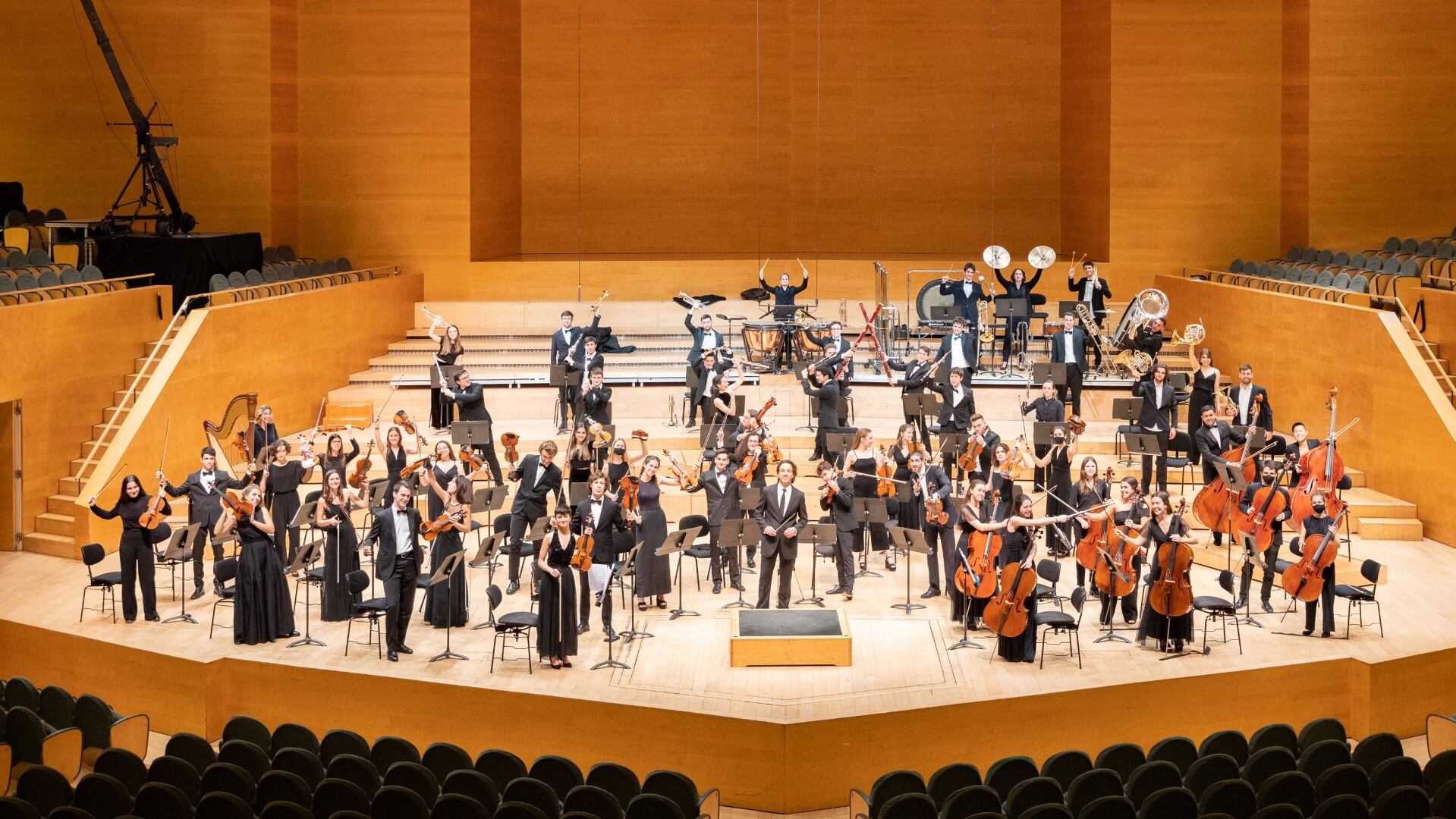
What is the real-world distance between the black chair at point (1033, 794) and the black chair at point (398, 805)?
271cm

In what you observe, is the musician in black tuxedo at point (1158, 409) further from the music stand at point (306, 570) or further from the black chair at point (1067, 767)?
the music stand at point (306, 570)

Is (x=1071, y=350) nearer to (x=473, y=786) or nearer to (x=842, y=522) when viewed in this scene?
(x=842, y=522)

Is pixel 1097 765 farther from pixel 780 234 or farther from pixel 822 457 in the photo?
pixel 780 234

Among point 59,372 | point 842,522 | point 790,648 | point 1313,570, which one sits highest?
point 59,372

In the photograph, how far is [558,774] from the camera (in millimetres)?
7918

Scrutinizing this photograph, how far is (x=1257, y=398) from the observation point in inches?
540

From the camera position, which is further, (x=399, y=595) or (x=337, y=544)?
(x=337, y=544)

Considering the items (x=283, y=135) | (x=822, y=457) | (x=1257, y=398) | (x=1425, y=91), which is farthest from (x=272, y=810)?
(x=1425, y=91)

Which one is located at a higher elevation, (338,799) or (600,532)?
(600,532)

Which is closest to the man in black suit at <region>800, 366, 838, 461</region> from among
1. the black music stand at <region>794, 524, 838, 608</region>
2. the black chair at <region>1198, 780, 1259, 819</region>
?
the black music stand at <region>794, 524, 838, 608</region>

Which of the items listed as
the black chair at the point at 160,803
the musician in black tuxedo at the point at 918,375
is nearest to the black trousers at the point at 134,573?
the black chair at the point at 160,803

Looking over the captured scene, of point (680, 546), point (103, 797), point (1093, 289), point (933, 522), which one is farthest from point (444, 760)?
point (1093, 289)

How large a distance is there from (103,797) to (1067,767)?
15.3ft

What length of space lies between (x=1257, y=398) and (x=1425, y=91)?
7.65 m
